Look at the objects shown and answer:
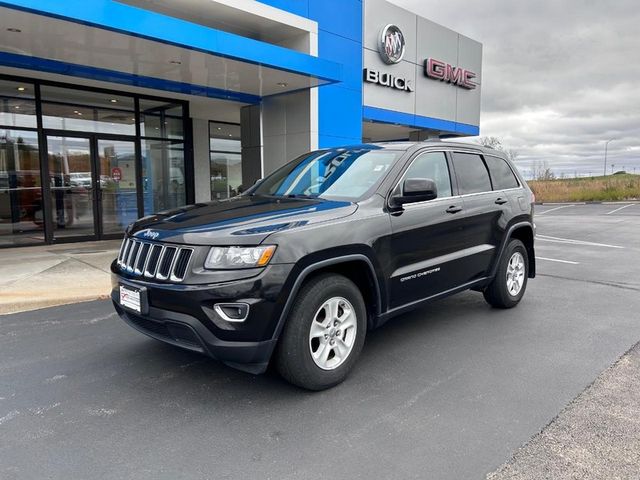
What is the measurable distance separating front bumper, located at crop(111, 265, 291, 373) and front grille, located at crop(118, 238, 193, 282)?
0.10 meters

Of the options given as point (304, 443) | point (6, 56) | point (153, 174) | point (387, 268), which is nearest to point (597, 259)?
point (387, 268)

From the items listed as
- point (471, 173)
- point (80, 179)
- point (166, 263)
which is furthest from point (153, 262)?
point (80, 179)

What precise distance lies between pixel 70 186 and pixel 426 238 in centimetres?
951

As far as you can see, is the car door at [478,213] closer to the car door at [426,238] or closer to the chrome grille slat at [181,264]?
the car door at [426,238]

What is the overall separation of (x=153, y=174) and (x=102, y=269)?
5.47 metres

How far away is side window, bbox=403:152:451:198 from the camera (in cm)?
449

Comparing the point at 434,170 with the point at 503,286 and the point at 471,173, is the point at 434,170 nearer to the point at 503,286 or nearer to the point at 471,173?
the point at 471,173

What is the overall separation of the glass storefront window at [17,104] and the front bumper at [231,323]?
9.05 metres

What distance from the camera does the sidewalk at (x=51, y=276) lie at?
6.00 m

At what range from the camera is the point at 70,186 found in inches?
436

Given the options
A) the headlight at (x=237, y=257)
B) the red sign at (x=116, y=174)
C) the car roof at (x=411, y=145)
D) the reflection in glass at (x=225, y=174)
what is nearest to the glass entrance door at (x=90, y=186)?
the red sign at (x=116, y=174)

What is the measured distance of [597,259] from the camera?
32.3 ft

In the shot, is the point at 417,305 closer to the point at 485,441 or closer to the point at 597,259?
the point at 485,441

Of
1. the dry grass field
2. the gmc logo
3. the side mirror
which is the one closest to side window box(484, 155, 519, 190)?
the side mirror
